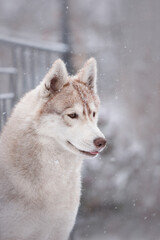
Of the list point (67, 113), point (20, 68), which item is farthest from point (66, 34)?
point (67, 113)

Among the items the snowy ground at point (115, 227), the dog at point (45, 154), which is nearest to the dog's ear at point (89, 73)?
the dog at point (45, 154)

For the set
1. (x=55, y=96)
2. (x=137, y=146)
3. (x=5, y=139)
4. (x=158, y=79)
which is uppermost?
(x=55, y=96)

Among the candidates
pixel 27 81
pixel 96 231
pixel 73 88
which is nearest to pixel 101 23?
pixel 27 81

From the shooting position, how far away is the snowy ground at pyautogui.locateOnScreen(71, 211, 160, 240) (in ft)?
6.31

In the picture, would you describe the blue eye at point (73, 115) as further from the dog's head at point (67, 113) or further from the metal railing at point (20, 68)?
the metal railing at point (20, 68)

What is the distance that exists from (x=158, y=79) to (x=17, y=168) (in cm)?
162

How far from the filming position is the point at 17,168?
109cm

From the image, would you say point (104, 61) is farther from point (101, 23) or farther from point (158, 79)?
point (158, 79)

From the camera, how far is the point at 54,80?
1052mm

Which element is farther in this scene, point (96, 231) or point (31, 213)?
point (96, 231)

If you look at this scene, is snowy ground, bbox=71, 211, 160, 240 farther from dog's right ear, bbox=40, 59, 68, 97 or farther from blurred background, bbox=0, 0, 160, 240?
dog's right ear, bbox=40, 59, 68, 97

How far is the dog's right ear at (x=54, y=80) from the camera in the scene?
102 centimetres

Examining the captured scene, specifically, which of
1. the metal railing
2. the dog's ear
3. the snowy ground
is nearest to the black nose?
the dog's ear

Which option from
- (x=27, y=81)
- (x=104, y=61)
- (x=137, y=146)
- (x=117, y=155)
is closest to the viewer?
(x=27, y=81)
